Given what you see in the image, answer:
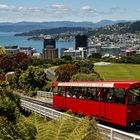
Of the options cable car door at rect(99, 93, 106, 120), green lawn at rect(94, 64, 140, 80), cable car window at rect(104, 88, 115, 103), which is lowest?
green lawn at rect(94, 64, 140, 80)

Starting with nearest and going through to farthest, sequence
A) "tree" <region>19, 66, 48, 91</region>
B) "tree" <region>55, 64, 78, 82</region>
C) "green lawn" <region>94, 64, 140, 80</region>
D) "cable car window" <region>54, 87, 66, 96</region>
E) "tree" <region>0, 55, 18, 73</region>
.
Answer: "cable car window" <region>54, 87, 66, 96</region>, "tree" <region>19, 66, 48, 91</region>, "tree" <region>55, 64, 78, 82</region>, "tree" <region>0, 55, 18, 73</region>, "green lawn" <region>94, 64, 140, 80</region>

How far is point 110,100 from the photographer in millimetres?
24719

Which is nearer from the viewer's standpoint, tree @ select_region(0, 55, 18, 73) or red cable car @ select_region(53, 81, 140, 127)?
red cable car @ select_region(53, 81, 140, 127)

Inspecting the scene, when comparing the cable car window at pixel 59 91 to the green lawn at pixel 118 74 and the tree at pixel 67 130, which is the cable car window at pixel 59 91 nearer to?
the tree at pixel 67 130

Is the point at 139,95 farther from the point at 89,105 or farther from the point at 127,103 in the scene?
the point at 89,105

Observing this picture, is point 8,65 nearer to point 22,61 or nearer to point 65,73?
point 22,61

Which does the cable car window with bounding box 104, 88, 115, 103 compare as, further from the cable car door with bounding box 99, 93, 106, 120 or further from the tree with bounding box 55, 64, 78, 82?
the tree with bounding box 55, 64, 78, 82

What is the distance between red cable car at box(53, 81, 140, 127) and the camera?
2338 cm

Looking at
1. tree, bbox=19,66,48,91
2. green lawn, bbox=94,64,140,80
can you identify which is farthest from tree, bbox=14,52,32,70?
tree, bbox=19,66,48,91

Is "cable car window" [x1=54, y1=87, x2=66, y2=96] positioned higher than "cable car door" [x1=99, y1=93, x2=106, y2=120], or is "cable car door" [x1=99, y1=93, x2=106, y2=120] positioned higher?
"cable car door" [x1=99, y1=93, x2=106, y2=120]

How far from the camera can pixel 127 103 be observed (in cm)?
2336

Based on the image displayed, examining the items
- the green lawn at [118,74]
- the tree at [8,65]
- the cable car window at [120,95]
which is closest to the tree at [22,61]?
the tree at [8,65]

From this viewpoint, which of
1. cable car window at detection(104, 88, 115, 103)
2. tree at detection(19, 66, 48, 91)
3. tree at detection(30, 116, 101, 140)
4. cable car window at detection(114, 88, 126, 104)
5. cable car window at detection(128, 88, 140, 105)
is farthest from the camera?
tree at detection(19, 66, 48, 91)

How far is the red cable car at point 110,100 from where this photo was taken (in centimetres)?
2338
